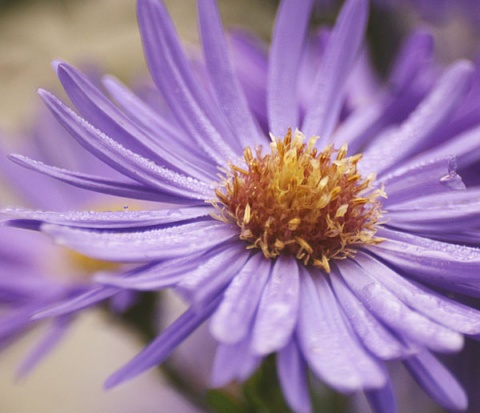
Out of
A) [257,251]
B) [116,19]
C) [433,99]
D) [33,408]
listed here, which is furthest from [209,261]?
[116,19]

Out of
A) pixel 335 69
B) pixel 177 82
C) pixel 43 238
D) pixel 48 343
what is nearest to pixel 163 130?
pixel 177 82

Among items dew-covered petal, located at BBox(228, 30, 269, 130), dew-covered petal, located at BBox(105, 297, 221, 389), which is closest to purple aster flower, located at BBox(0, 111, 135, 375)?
dew-covered petal, located at BBox(228, 30, 269, 130)

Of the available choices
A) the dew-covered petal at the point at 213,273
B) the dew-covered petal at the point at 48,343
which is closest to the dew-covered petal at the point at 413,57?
the dew-covered petal at the point at 213,273

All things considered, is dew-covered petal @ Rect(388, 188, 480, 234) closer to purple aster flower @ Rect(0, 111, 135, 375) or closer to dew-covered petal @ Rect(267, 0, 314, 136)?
dew-covered petal @ Rect(267, 0, 314, 136)

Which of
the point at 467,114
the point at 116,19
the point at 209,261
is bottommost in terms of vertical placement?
the point at 209,261

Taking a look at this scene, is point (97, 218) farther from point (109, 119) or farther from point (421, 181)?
point (421, 181)

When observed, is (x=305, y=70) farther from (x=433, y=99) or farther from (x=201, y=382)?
(x=201, y=382)
